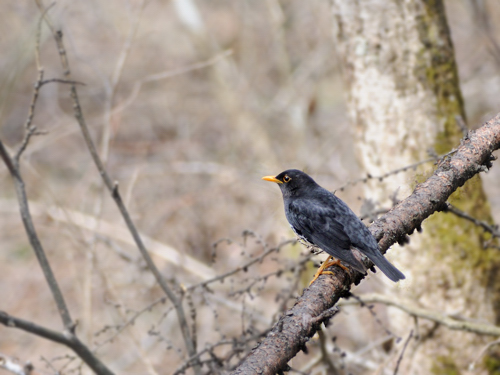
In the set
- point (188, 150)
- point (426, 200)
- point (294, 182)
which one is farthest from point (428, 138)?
point (188, 150)

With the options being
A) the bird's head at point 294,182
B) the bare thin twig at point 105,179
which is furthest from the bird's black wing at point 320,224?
the bare thin twig at point 105,179

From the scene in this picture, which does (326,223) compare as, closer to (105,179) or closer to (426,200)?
(426,200)

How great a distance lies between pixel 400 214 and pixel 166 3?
509 inches

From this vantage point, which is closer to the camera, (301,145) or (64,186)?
(301,145)

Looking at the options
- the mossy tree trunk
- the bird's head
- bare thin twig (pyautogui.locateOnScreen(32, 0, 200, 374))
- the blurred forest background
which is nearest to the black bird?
the bird's head

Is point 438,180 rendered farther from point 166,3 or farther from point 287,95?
point 166,3

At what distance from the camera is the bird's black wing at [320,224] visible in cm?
274

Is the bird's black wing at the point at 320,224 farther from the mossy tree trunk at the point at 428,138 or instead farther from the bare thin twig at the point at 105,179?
the mossy tree trunk at the point at 428,138

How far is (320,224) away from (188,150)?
893 cm

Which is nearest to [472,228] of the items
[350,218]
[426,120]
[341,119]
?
[426,120]

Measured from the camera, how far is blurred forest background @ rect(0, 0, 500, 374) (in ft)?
→ 23.7

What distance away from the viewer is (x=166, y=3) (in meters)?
13.8

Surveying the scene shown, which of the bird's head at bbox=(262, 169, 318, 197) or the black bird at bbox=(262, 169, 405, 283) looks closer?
the black bird at bbox=(262, 169, 405, 283)

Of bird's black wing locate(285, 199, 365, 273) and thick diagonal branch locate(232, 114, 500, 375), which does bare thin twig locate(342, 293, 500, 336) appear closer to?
bird's black wing locate(285, 199, 365, 273)
